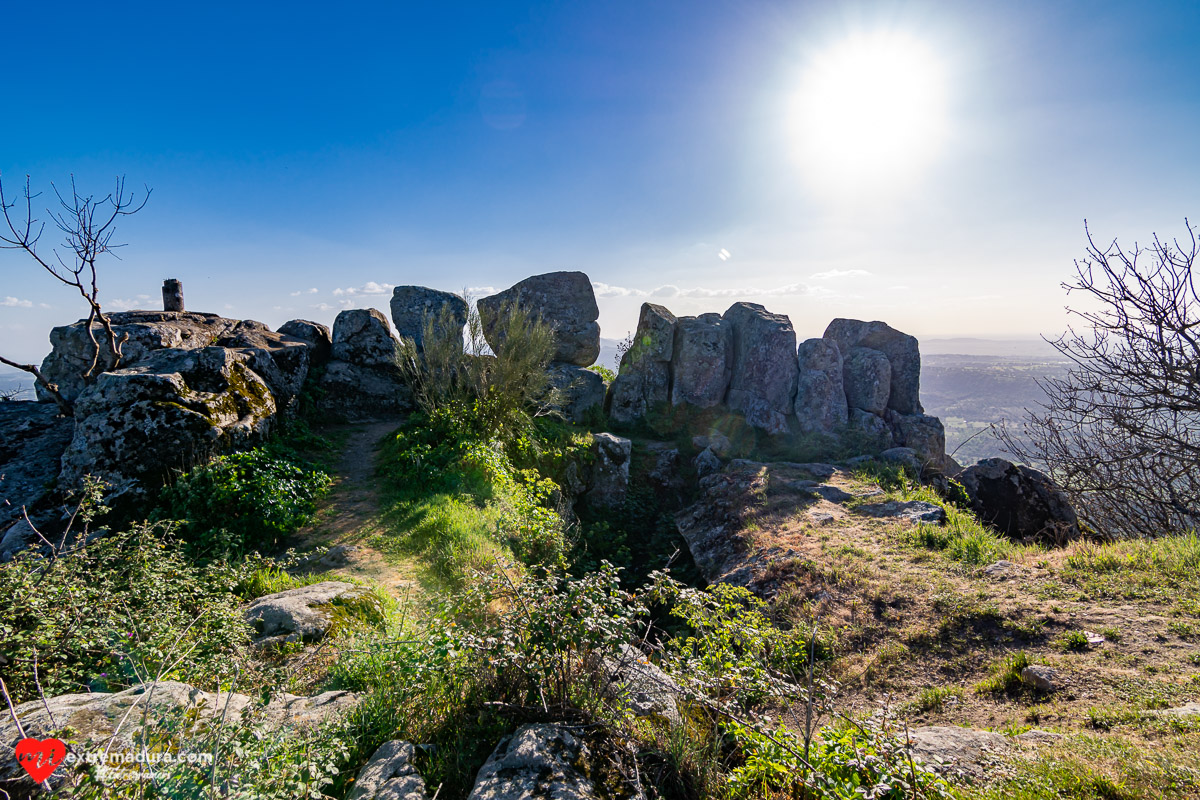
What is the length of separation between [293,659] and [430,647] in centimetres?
159

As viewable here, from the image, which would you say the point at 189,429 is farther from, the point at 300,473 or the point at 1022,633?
the point at 1022,633

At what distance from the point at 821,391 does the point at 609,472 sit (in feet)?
25.8

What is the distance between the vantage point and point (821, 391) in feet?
50.0

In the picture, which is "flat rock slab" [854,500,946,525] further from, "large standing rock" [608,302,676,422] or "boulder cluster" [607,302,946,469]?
"large standing rock" [608,302,676,422]

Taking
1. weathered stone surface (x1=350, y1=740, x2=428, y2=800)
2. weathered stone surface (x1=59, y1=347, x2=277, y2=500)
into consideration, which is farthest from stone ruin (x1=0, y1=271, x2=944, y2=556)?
weathered stone surface (x1=350, y1=740, x2=428, y2=800)

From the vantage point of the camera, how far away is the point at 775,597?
23.1 feet

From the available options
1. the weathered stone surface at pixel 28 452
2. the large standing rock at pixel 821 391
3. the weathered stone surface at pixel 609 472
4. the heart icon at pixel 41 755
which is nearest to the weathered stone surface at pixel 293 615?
the heart icon at pixel 41 755

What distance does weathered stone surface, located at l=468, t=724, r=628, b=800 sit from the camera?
8.27 feet

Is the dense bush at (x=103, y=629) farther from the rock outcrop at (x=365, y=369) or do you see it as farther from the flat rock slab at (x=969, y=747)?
the rock outcrop at (x=365, y=369)

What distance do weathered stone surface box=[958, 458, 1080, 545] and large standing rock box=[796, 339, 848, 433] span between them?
5.08m

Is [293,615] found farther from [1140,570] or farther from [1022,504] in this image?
[1022,504]

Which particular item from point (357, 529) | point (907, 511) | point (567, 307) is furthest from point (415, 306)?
point (907, 511)

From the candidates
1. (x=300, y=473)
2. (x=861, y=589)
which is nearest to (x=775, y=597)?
(x=861, y=589)

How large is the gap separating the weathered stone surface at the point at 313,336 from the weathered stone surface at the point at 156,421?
4.34 m
